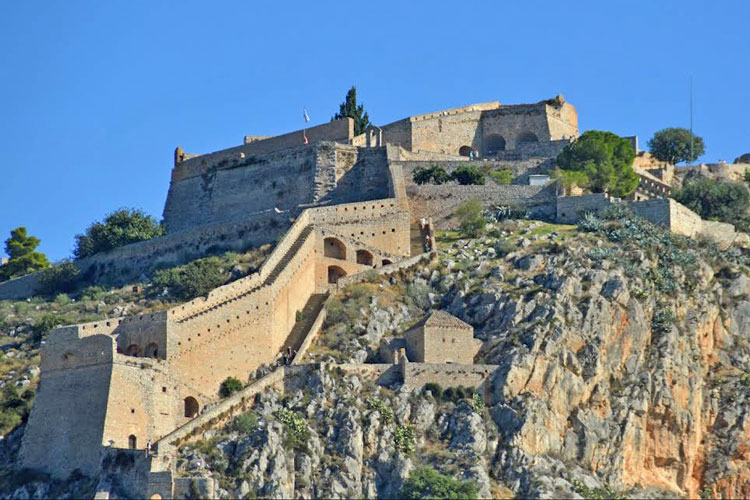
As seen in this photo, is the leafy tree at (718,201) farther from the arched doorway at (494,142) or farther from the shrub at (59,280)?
the shrub at (59,280)

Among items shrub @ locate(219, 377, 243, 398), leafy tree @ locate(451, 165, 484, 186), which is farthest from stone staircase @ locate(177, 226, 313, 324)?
leafy tree @ locate(451, 165, 484, 186)

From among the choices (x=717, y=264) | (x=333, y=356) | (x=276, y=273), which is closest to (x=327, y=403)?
(x=333, y=356)

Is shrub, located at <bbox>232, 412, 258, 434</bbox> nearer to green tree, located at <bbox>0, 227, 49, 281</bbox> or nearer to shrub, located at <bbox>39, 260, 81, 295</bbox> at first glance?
shrub, located at <bbox>39, 260, 81, 295</bbox>

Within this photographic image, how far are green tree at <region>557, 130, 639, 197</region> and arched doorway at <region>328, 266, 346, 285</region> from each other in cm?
1437

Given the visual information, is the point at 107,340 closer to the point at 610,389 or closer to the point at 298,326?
the point at 298,326

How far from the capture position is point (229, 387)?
221 feet

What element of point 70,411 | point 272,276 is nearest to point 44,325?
point 272,276

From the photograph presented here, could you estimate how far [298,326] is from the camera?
7300 cm

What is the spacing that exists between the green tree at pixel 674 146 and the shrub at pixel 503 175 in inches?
532

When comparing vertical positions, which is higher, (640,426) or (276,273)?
(276,273)

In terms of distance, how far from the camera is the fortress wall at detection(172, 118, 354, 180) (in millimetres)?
92250

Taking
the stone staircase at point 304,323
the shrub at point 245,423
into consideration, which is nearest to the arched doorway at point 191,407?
the shrub at point 245,423

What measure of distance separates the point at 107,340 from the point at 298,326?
33.3ft

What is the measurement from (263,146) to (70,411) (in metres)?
31.7
